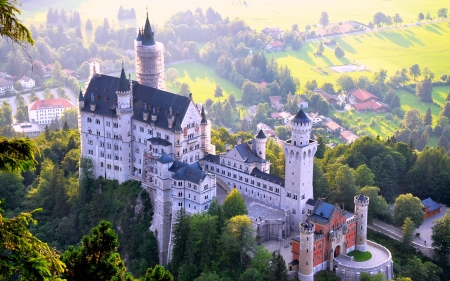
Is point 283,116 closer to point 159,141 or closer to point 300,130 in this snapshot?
point 159,141

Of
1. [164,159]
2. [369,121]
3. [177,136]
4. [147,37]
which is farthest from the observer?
[369,121]

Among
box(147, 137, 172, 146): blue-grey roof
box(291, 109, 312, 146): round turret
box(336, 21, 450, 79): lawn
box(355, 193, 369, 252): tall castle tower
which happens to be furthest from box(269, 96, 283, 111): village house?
box(355, 193, 369, 252): tall castle tower

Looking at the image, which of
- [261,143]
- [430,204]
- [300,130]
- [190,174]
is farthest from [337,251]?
[430,204]

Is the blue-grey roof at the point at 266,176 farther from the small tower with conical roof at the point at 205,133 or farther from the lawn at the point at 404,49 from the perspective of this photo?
the lawn at the point at 404,49

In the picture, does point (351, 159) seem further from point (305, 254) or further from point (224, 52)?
point (224, 52)

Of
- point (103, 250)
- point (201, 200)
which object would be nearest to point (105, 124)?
point (201, 200)
